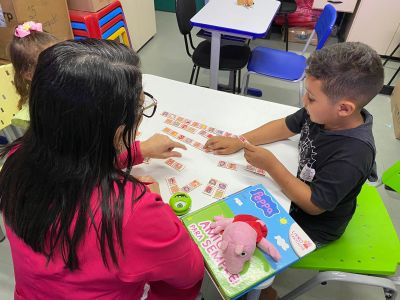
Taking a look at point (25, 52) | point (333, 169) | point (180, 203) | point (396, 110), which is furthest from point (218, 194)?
point (396, 110)

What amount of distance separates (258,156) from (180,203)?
31 centimetres

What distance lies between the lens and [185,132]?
1.23m

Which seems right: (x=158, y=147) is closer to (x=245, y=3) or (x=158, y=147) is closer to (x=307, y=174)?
(x=307, y=174)

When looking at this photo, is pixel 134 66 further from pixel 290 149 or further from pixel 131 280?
pixel 290 149

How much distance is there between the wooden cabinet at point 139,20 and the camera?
10.3ft

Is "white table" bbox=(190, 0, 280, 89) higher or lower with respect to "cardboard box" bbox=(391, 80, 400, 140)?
higher

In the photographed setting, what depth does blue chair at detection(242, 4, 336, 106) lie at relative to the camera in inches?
86.2

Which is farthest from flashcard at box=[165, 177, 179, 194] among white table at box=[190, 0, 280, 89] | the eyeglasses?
white table at box=[190, 0, 280, 89]

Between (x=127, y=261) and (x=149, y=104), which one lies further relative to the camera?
(x=149, y=104)

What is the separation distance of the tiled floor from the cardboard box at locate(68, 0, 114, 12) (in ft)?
2.25

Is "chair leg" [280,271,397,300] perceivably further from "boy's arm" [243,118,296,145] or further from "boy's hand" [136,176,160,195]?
"boy's hand" [136,176,160,195]

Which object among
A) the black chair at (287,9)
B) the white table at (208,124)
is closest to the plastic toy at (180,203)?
the white table at (208,124)

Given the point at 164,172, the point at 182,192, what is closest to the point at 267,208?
the point at 182,192

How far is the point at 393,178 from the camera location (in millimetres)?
1156
